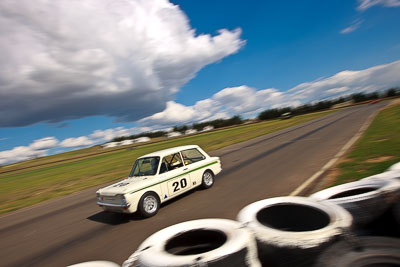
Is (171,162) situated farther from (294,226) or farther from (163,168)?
(294,226)

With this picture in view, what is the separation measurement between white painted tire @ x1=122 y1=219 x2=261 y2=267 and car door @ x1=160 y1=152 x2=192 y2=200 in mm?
3634

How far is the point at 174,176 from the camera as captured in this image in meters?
6.48

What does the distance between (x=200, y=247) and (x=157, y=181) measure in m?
3.60

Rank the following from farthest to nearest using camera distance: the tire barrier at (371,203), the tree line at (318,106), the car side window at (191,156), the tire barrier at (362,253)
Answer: the tree line at (318,106) → the car side window at (191,156) → the tire barrier at (371,203) → the tire barrier at (362,253)

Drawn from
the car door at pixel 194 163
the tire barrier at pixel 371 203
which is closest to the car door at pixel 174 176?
the car door at pixel 194 163

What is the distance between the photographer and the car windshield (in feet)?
21.2

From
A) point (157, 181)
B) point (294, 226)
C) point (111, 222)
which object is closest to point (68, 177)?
point (111, 222)

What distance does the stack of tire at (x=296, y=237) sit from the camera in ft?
6.48

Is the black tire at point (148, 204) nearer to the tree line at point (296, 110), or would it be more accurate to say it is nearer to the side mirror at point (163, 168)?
the side mirror at point (163, 168)

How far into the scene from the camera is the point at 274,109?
115 meters

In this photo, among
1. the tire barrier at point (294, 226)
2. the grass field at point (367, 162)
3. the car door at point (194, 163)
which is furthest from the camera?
the car door at point (194, 163)

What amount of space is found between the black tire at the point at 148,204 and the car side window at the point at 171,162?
80 cm

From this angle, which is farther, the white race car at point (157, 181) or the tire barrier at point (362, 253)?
the white race car at point (157, 181)

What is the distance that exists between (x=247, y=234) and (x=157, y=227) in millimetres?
3305
